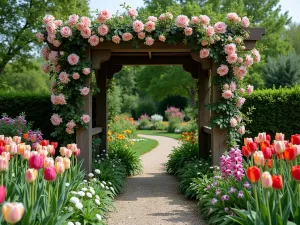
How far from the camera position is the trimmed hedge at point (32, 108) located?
27.4ft

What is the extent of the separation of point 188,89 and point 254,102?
18.3m

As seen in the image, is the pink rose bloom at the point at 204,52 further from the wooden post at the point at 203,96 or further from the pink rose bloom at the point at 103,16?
the wooden post at the point at 203,96

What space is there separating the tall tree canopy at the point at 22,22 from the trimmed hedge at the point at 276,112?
38.5 feet

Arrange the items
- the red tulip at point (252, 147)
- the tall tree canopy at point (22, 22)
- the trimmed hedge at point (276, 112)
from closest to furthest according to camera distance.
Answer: the red tulip at point (252, 147)
the trimmed hedge at point (276, 112)
the tall tree canopy at point (22, 22)

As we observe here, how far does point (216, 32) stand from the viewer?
6.16m

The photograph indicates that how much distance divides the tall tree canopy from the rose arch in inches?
445

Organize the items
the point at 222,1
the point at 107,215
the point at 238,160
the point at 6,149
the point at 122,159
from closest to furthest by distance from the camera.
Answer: the point at 6,149, the point at 238,160, the point at 107,215, the point at 122,159, the point at 222,1

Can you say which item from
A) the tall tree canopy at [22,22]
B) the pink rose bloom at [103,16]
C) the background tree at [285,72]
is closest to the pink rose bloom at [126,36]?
the pink rose bloom at [103,16]

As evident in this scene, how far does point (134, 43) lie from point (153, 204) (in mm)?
2703

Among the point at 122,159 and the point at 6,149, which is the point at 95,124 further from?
the point at 6,149

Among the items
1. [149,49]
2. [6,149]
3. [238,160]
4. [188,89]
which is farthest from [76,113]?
[188,89]

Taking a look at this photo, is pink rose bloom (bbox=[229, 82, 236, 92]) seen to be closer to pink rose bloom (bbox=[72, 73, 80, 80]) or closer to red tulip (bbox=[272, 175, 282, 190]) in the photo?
pink rose bloom (bbox=[72, 73, 80, 80])

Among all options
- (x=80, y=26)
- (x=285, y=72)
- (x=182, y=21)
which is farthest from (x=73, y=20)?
(x=285, y=72)

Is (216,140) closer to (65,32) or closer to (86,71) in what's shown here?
(86,71)
